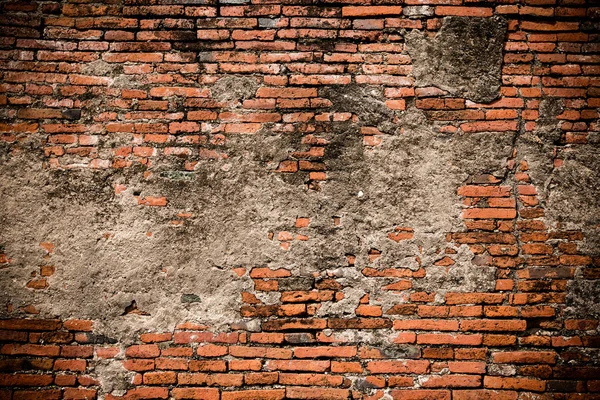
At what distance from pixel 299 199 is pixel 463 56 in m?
1.45

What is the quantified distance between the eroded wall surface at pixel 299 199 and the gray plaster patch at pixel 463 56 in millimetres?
15

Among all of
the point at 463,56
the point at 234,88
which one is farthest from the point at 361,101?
the point at 234,88

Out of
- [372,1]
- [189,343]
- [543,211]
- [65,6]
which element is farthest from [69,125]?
[543,211]

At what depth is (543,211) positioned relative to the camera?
247 centimetres

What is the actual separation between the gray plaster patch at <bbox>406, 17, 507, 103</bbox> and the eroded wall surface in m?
0.01

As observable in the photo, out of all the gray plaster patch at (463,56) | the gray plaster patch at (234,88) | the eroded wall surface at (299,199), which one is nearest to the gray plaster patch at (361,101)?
the eroded wall surface at (299,199)

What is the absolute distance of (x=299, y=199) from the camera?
2.51m

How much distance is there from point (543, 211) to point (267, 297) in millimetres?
1858

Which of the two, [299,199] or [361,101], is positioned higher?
[361,101]

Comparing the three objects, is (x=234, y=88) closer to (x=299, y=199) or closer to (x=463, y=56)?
(x=299, y=199)

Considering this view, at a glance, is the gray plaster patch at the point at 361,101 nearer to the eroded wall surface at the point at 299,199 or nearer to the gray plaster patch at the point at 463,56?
the eroded wall surface at the point at 299,199

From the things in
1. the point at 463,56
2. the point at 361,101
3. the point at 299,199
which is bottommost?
the point at 299,199

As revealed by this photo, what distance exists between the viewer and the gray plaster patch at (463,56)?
8.38ft

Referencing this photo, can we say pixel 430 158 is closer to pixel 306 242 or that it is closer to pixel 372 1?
pixel 306 242
